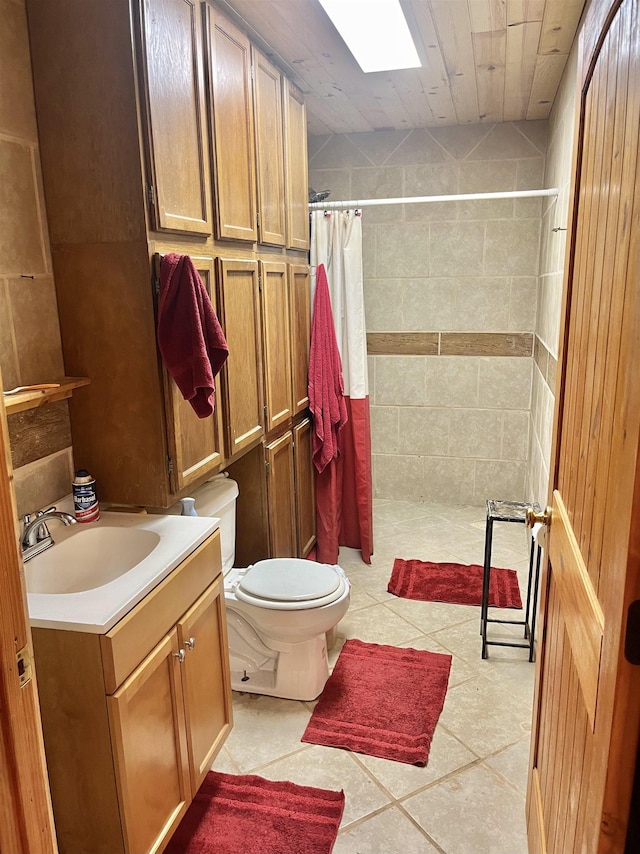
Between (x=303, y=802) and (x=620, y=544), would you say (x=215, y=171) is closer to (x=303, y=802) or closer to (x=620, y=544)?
(x=620, y=544)

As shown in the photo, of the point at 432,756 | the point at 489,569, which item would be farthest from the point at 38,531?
the point at 489,569

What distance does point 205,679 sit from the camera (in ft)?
5.83

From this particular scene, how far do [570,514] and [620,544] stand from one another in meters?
0.45

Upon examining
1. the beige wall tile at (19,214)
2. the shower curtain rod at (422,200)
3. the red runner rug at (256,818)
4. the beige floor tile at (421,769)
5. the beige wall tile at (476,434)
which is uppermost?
the shower curtain rod at (422,200)

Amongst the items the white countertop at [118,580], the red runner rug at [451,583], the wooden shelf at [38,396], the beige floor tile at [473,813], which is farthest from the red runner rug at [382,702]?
the wooden shelf at [38,396]

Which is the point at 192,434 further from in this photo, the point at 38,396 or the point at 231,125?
the point at 231,125

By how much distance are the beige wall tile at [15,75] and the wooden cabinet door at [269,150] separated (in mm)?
911

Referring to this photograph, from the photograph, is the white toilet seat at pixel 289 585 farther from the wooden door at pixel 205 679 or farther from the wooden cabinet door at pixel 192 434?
the wooden cabinet door at pixel 192 434

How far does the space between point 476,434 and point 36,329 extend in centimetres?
290

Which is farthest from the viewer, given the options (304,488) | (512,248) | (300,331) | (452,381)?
(452,381)

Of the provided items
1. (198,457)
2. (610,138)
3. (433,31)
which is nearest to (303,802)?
(198,457)

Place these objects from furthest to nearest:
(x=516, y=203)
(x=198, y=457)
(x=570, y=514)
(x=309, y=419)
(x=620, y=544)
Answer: (x=516, y=203), (x=309, y=419), (x=198, y=457), (x=570, y=514), (x=620, y=544)

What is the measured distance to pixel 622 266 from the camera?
0.88 m

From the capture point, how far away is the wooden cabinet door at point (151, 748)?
134 cm
